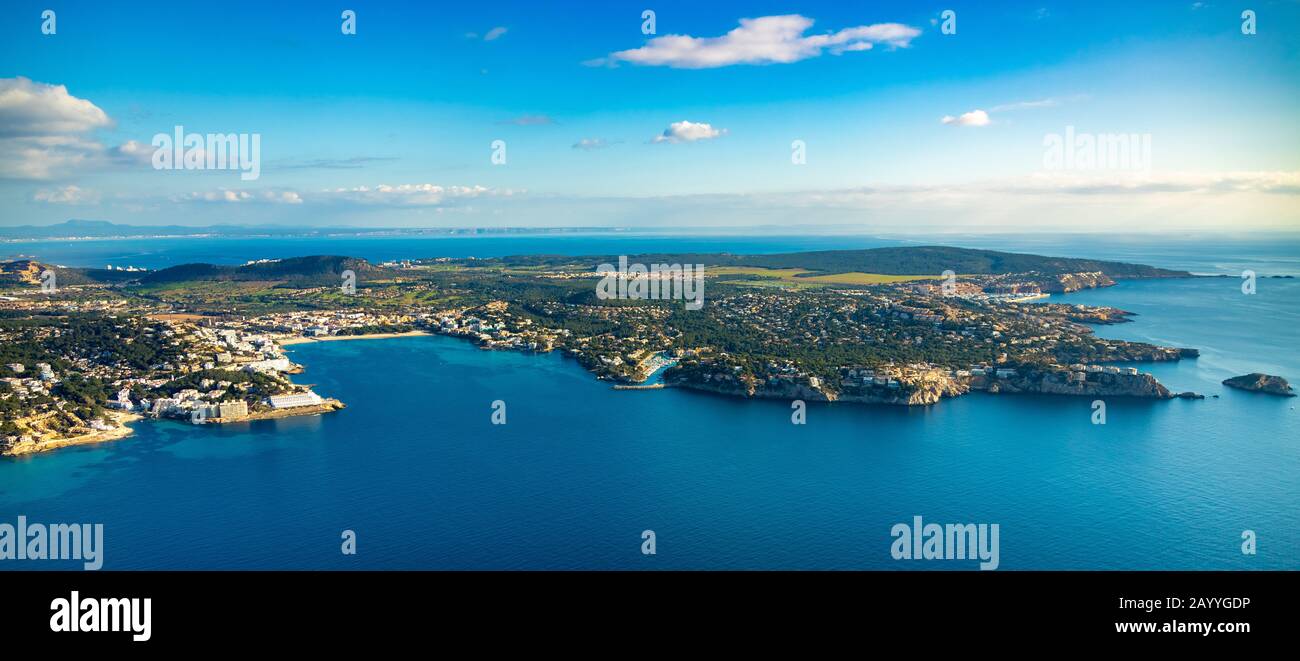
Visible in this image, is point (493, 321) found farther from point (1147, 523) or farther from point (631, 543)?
point (1147, 523)

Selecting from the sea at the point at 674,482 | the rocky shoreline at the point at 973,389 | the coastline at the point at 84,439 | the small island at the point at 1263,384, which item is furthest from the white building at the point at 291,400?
the small island at the point at 1263,384

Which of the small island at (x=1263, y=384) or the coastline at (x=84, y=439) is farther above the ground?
the small island at (x=1263, y=384)

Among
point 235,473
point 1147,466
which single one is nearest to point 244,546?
point 235,473

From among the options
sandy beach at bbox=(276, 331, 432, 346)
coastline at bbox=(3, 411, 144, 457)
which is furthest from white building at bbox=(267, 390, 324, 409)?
sandy beach at bbox=(276, 331, 432, 346)

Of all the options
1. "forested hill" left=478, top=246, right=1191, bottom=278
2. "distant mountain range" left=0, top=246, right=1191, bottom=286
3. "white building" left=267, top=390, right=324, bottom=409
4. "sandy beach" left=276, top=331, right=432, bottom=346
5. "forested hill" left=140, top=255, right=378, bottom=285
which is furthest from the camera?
"forested hill" left=478, top=246, right=1191, bottom=278

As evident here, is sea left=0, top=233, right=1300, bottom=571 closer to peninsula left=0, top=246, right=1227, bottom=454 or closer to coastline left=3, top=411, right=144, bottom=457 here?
coastline left=3, top=411, right=144, bottom=457

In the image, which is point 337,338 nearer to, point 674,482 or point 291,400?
point 291,400

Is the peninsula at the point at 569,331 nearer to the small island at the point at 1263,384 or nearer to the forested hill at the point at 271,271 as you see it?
the forested hill at the point at 271,271
